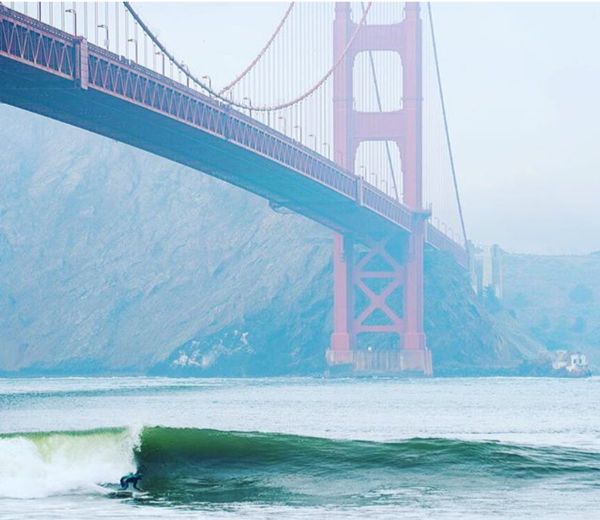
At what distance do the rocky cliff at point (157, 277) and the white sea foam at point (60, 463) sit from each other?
254 ft

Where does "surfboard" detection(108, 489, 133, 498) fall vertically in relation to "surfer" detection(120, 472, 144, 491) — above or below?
below

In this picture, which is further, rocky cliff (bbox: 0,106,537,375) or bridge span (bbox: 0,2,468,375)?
rocky cliff (bbox: 0,106,537,375)

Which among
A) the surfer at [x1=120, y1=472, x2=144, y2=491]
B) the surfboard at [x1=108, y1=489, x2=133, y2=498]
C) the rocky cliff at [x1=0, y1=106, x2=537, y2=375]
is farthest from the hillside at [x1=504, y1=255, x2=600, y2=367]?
the surfboard at [x1=108, y1=489, x2=133, y2=498]

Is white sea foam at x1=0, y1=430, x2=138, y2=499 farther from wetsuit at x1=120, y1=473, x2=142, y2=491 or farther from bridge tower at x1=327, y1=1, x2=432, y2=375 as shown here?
bridge tower at x1=327, y1=1, x2=432, y2=375

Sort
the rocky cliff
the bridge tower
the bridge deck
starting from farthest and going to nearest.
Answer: the rocky cliff, the bridge tower, the bridge deck

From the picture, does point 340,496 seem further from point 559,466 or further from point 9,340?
point 9,340

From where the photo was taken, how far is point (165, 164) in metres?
149

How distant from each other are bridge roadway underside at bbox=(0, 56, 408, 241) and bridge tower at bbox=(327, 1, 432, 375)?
16.9 feet

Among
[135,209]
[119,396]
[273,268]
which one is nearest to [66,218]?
[135,209]

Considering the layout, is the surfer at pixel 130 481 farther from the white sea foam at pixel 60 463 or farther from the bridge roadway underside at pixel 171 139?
the bridge roadway underside at pixel 171 139

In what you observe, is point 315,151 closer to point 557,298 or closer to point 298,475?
point 298,475

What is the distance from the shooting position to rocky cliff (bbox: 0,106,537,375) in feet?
362

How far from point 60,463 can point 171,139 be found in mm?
34999

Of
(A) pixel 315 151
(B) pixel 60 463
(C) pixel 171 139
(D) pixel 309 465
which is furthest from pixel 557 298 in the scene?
(B) pixel 60 463
